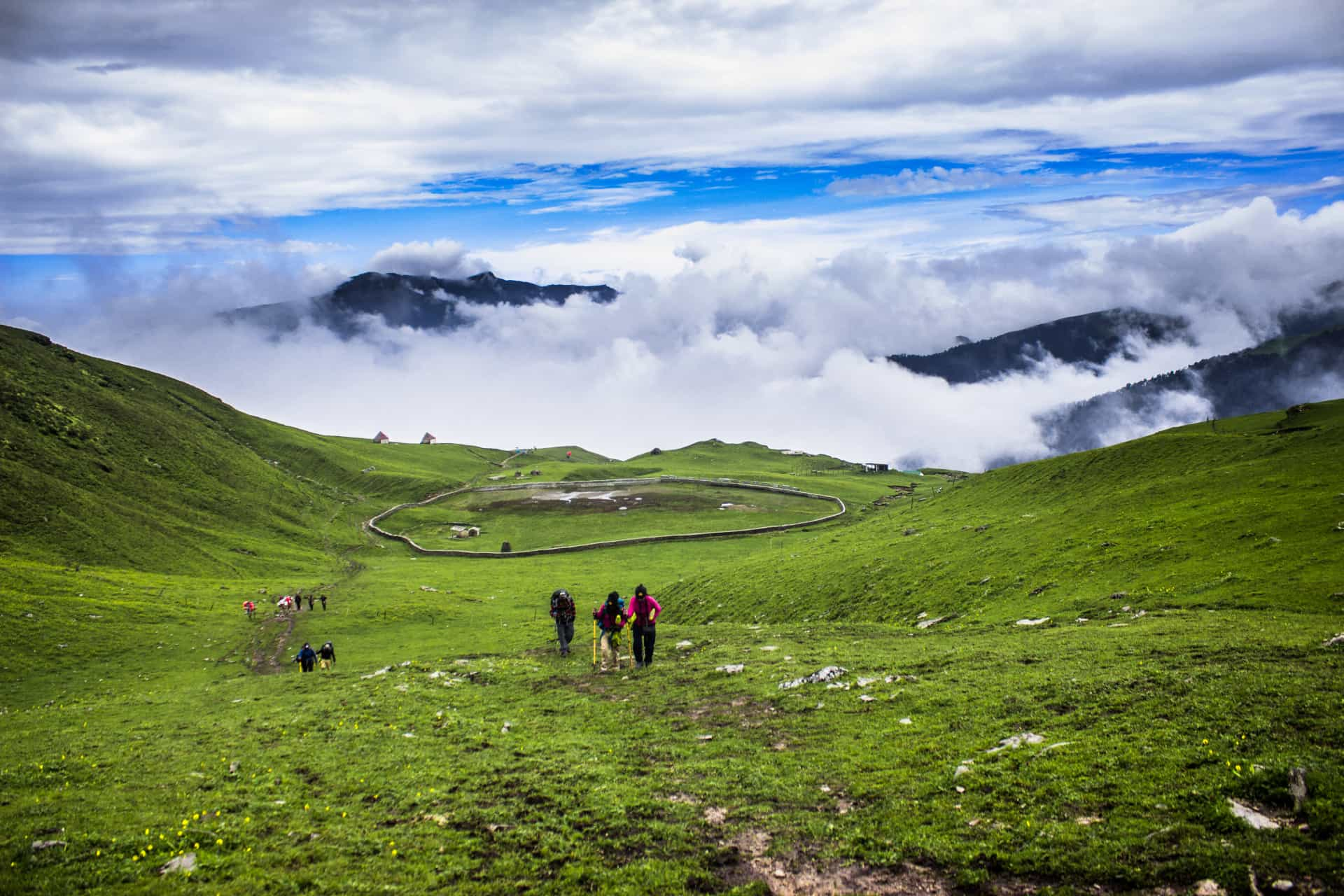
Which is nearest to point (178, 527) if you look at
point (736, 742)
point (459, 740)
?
point (459, 740)

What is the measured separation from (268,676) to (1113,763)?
36966mm

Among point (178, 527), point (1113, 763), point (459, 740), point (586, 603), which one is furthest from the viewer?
point (178, 527)

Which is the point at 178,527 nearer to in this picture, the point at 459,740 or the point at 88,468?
the point at 88,468

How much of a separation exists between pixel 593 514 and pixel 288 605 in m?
66.5

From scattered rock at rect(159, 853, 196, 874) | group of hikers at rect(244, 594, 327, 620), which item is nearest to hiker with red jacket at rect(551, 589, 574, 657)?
scattered rock at rect(159, 853, 196, 874)

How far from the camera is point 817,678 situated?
988 inches

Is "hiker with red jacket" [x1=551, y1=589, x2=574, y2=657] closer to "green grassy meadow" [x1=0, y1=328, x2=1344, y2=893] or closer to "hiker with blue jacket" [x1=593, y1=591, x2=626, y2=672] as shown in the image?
"green grassy meadow" [x1=0, y1=328, x2=1344, y2=893]

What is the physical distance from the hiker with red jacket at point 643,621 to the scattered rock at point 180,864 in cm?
1758

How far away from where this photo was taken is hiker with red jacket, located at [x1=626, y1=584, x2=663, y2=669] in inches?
1180

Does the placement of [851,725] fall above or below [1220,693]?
below

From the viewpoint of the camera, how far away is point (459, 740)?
73.7 ft

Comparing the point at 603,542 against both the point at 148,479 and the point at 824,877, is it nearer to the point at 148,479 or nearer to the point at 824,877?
the point at 148,479

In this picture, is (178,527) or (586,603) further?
(178,527)

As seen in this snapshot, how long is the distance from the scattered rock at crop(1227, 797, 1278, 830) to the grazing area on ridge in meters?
90.1
